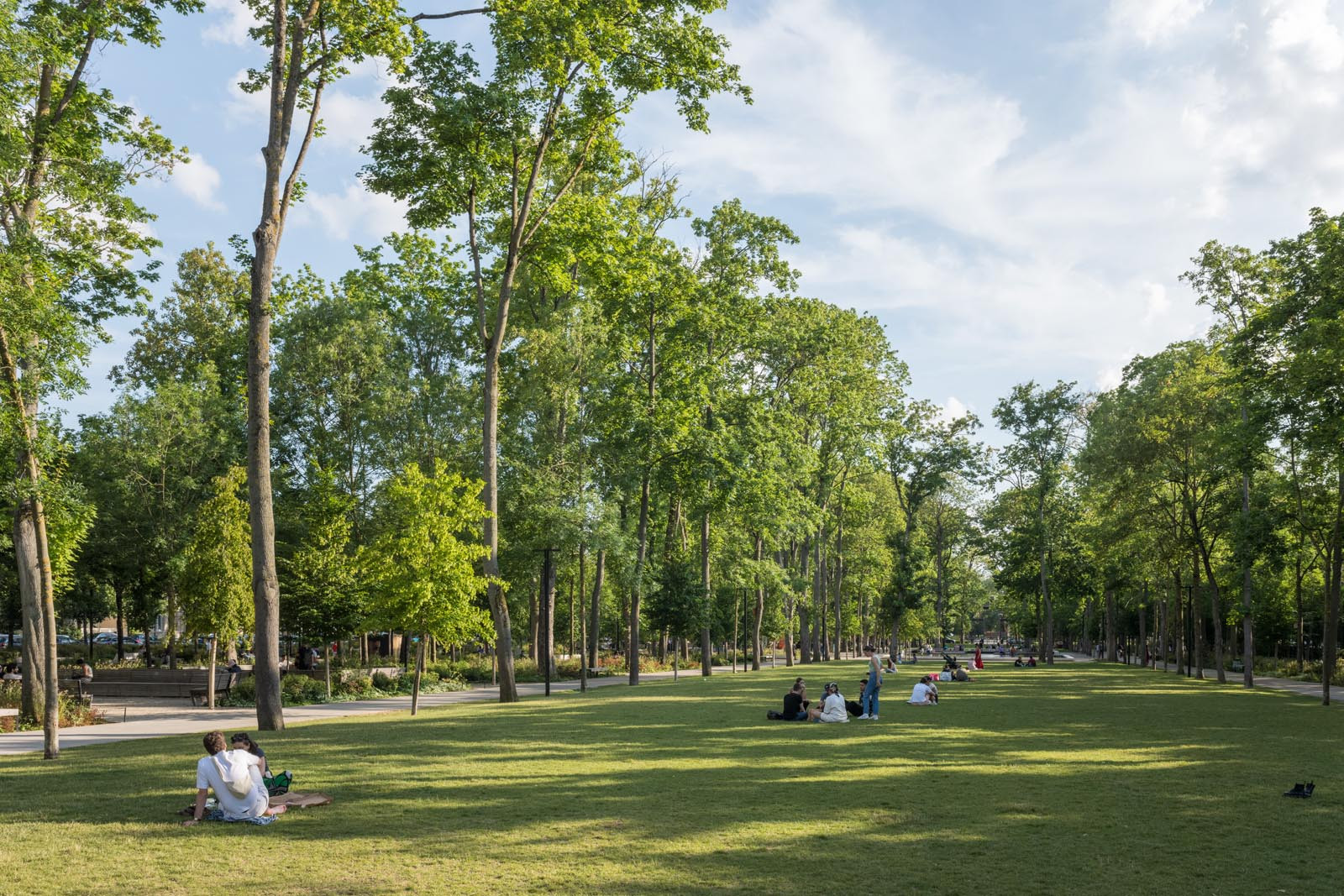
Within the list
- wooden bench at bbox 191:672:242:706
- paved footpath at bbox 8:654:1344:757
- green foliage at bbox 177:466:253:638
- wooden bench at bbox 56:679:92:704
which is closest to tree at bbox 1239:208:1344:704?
paved footpath at bbox 8:654:1344:757

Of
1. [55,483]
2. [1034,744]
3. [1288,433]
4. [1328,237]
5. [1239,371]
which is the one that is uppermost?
[1328,237]

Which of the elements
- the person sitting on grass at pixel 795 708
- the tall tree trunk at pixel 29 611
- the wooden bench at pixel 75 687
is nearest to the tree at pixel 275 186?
the tall tree trunk at pixel 29 611

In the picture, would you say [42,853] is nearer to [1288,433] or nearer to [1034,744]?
[1034,744]

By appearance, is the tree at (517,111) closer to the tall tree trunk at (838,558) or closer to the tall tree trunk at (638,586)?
the tall tree trunk at (638,586)

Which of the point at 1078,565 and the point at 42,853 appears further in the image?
the point at 1078,565

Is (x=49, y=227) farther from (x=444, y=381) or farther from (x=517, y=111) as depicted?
(x=444, y=381)

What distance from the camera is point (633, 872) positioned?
25.9 feet

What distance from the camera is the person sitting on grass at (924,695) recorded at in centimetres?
2562

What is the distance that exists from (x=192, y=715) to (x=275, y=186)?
15061 millimetres

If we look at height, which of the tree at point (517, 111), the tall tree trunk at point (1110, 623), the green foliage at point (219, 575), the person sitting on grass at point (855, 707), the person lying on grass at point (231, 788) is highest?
the tree at point (517, 111)

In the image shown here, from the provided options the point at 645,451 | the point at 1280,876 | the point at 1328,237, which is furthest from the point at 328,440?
the point at 1280,876

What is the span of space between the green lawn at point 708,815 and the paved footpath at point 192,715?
10.3 ft

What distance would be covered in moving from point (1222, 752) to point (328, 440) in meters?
37.2

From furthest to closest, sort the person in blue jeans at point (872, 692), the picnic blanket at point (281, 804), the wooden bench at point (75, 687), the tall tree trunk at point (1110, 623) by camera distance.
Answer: the tall tree trunk at point (1110, 623) < the wooden bench at point (75, 687) < the person in blue jeans at point (872, 692) < the picnic blanket at point (281, 804)
